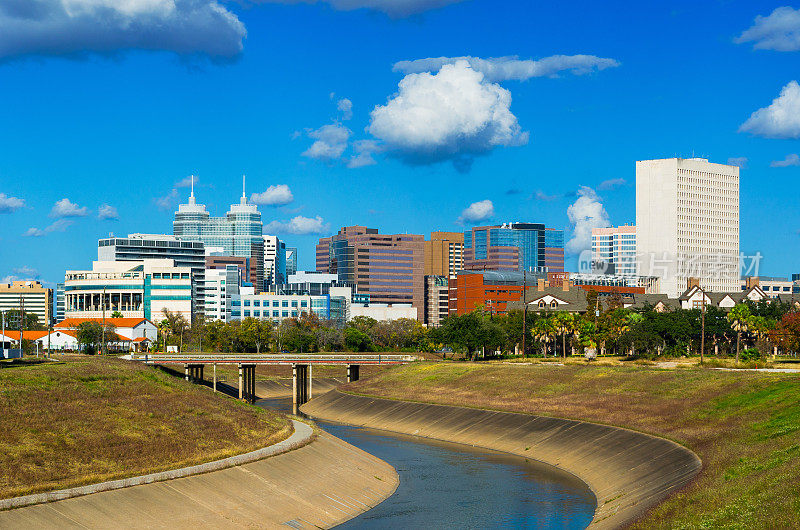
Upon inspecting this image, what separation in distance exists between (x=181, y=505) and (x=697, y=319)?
491ft

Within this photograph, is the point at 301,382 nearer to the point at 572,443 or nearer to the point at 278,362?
the point at 278,362

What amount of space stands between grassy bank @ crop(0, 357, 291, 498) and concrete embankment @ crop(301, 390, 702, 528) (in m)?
25.5

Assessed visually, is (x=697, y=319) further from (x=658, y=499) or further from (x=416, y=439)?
(x=658, y=499)

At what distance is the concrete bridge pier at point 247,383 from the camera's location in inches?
6693

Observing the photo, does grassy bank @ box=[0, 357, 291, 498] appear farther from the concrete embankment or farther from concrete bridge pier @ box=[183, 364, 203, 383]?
concrete bridge pier @ box=[183, 364, 203, 383]

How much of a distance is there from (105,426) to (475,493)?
103ft

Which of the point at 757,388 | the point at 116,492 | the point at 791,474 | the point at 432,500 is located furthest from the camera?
the point at 757,388

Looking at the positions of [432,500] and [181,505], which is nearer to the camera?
[181,505]

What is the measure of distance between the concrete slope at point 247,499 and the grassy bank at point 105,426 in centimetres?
320

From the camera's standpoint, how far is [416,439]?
117 m

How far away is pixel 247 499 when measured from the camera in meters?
64.4

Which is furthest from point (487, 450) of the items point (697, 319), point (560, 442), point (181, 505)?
point (697, 319)

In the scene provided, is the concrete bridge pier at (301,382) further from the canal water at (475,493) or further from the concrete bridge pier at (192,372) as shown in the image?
the canal water at (475,493)

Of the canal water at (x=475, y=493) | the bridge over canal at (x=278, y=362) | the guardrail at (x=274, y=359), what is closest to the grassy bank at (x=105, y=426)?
the canal water at (x=475, y=493)
